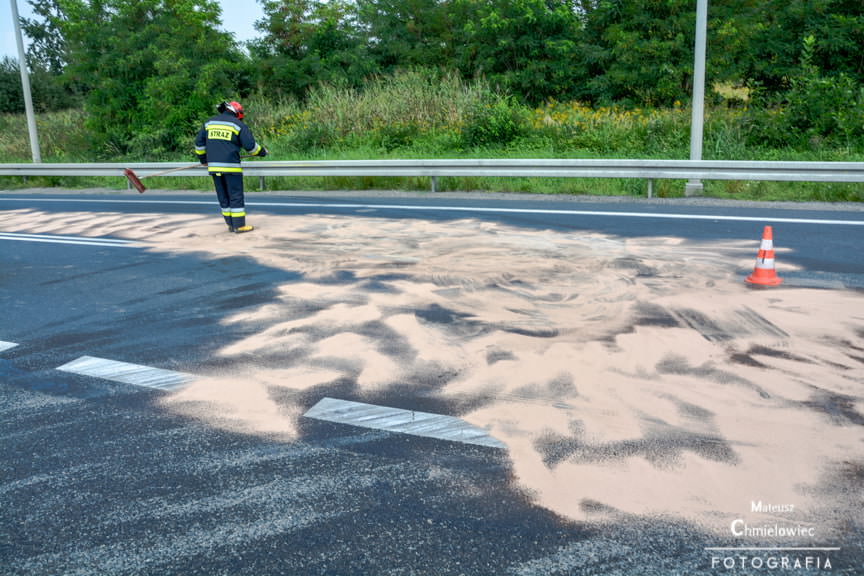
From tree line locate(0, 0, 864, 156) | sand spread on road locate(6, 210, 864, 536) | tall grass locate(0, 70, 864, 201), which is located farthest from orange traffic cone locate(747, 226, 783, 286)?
tree line locate(0, 0, 864, 156)

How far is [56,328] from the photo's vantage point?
5.95 meters

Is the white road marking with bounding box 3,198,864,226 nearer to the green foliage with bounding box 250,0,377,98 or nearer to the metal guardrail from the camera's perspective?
the metal guardrail

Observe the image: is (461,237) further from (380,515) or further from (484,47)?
(484,47)

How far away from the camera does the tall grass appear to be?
44.1 feet

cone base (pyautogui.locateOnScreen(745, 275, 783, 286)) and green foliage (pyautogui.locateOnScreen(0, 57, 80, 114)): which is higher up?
green foliage (pyautogui.locateOnScreen(0, 57, 80, 114))

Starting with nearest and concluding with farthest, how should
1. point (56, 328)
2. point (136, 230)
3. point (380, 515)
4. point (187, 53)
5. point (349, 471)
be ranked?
point (380, 515)
point (349, 471)
point (56, 328)
point (136, 230)
point (187, 53)

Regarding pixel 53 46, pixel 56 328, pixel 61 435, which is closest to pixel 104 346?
pixel 56 328

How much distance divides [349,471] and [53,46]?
248 ft

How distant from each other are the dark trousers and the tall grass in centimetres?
543

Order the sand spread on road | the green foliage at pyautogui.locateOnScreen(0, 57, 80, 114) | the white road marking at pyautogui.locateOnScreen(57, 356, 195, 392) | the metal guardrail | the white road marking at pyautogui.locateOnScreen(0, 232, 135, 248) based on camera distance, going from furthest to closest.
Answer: the green foliage at pyautogui.locateOnScreen(0, 57, 80, 114) → the metal guardrail → the white road marking at pyautogui.locateOnScreen(0, 232, 135, 248) → the white road marking at pyautogui.locateOnScreen(57, 356, 195, 392) → the sand spread on road

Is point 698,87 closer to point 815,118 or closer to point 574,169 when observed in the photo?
point 574,169

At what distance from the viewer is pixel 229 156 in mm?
10109

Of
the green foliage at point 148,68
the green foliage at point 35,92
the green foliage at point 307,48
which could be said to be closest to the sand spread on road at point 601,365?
the green foliage at point 148,68

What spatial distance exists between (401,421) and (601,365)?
1420mm
